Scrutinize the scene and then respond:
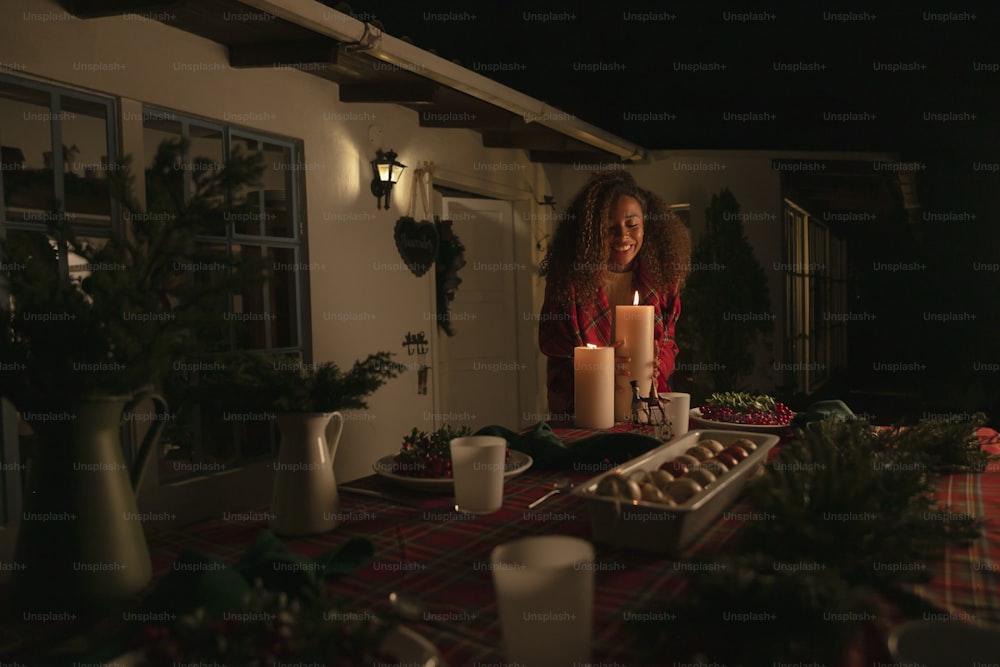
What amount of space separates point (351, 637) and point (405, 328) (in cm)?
378

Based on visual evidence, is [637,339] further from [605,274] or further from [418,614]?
[418,614]

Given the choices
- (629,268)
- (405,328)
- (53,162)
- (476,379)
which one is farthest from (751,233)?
(53,162)

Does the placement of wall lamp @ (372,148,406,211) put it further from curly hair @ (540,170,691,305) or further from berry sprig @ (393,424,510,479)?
berry sprig @ (393,424,510,479)

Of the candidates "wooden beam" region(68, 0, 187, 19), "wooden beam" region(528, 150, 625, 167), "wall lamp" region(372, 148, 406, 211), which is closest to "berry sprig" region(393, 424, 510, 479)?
"wooden beam" region(68, 0, 187, 19)

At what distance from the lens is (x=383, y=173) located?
412 centimetres

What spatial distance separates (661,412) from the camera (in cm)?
187

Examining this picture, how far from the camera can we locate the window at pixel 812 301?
22.0 ft

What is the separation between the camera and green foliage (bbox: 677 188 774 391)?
18.4ft

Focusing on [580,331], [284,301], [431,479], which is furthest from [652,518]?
[284,301]

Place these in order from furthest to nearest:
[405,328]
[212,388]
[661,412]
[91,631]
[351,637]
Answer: [405,328]
[661,412]
[212,388]
[91,631]
[351,637]

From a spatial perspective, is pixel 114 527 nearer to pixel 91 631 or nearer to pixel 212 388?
pixel 91 631

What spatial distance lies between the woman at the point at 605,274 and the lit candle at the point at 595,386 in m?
0.47

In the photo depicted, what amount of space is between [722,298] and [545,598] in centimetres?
527

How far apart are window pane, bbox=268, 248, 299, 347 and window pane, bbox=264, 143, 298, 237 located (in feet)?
0.45
